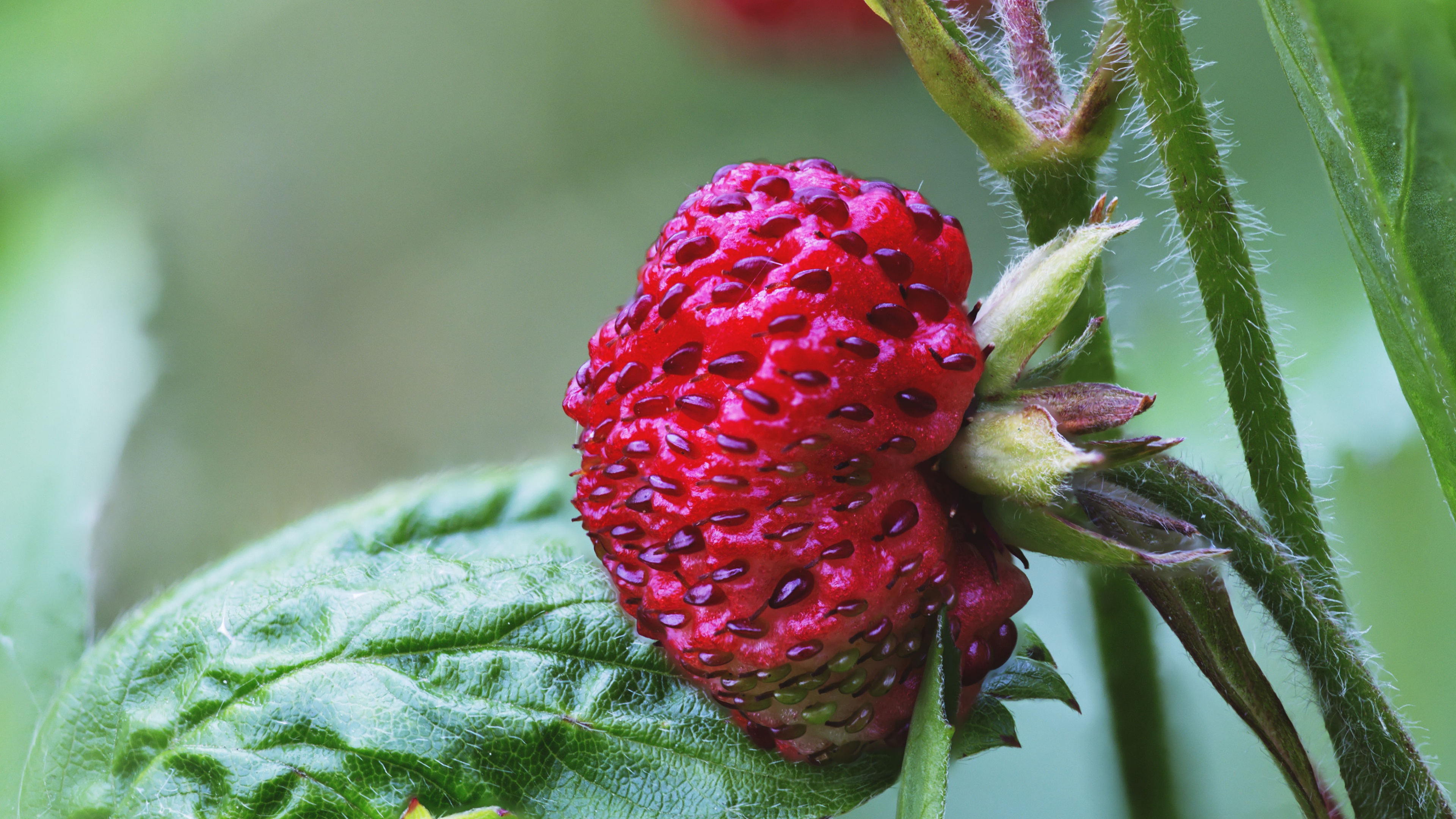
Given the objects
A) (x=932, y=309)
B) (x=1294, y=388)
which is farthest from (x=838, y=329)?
(x=1294, y=388)

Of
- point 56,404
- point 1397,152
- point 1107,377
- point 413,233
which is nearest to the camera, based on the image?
point 1397,152

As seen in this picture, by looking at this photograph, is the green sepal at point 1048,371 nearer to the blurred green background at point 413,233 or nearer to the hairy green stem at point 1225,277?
the hairy green stem at point 1225,277

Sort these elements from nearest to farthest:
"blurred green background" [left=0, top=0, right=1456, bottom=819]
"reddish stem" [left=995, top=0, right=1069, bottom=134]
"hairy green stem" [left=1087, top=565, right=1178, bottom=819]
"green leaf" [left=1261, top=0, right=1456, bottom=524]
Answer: "green leaf" [left=1261, top=0, right=1456, bottom=524] → "reddish stem" [left=995, top=0, right=1069, bottom=134] → "hairy green stem" [left=1087, top=565, right=1178, bottom=819] → "blurred green background" [left=0, top=0, right=1456, bottom=819]

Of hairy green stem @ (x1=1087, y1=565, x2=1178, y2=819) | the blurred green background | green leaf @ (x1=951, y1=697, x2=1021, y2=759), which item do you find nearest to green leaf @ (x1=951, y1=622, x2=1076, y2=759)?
green leaf @ (x1=951, y1=697, x2=1021, y2=759)

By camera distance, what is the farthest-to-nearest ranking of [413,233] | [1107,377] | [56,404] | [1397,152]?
[413,233] → [56,404] → [1107,377] → [1397,152]

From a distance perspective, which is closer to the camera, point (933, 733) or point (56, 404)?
point (933, 733)

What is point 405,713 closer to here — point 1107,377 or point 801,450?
point 801,450

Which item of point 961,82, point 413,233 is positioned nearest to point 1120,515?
point 961,82

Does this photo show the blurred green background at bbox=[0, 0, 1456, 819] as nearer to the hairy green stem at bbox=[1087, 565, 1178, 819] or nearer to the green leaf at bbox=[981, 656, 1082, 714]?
the hairy green stem at bbox=[1087, 565, 1178, 819]
